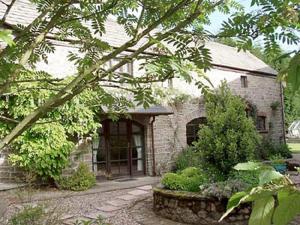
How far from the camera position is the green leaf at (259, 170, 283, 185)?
2.04 feet

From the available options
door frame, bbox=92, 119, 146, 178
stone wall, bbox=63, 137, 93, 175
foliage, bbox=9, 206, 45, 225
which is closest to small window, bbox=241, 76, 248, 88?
door frame, bbox=92, 119, 146, 178

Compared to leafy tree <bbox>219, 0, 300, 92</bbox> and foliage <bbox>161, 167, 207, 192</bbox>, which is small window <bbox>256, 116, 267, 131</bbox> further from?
leafy tree <bbox>219, 0, 300, 92</bbox>

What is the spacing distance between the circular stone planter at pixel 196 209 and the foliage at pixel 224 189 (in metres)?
0.14

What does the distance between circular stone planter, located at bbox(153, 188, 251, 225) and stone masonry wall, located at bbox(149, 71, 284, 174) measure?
6.63m

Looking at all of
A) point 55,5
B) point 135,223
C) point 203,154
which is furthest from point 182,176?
point 55,5

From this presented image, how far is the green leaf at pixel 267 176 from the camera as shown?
2.04 ft

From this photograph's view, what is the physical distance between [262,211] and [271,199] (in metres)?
0.03

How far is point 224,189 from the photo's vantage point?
742 centimetres

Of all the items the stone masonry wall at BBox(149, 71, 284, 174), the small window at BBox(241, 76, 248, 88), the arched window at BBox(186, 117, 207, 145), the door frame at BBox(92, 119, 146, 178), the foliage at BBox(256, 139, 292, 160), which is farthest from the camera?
the small window at BBox(241, 76, 248, 88)

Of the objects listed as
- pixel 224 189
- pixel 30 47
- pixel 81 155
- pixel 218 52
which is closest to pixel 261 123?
pixel 218 52

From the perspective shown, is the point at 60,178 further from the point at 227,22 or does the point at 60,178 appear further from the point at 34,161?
the point at 227,22

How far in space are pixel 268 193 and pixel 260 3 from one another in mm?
818

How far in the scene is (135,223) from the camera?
759 centimetres

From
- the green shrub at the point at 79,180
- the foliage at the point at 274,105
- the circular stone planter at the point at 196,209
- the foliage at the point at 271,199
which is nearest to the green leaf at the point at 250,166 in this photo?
the foliage at the point at 271,199
